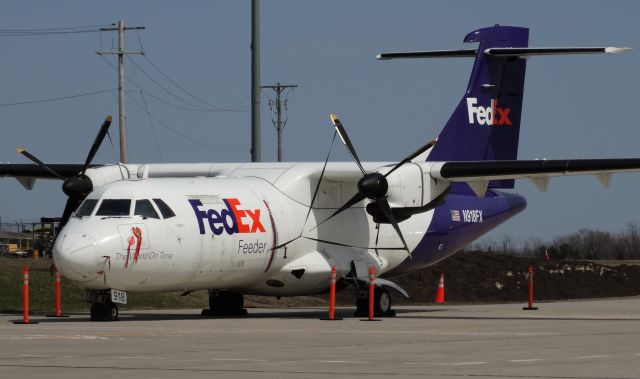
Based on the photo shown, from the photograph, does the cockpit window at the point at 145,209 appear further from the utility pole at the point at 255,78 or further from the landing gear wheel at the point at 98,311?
the utility pole at the point at 255,78

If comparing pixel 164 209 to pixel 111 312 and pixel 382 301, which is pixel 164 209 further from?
pixel 382 301

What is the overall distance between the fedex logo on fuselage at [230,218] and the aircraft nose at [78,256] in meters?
2.49

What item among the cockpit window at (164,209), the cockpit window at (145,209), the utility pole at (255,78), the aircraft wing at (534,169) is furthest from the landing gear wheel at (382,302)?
the utility pole at (255,78)

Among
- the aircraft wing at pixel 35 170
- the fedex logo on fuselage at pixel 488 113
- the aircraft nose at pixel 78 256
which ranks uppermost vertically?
the fedex logo on fuselage at pixel 488 113

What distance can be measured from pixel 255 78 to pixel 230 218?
856 cm

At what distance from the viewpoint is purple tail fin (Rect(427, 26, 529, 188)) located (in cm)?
A: 2972

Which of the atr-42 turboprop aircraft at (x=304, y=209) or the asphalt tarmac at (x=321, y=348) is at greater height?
the atr-42 turboprop aircraft at (x=304, y=209)

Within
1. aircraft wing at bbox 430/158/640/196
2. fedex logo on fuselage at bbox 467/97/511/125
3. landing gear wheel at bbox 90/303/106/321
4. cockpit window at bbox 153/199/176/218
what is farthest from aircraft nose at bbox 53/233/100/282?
fedex logo on fuselage at bbox 467/97/511/125

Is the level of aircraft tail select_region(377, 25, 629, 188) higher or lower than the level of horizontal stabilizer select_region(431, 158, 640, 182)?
higher

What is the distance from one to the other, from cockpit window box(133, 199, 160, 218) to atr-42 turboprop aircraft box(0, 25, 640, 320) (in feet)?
0.10

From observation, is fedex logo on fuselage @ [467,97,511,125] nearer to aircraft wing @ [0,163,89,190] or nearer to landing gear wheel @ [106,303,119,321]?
aircraft wing @ [0,163,89,190]

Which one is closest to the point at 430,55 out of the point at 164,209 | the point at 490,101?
the point at 490,101

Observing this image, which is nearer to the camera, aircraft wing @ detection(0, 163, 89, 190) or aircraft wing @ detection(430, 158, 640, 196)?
aircraft wing @ detection(430, 158, 640, 196)

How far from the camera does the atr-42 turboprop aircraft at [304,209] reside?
73.2 ft
